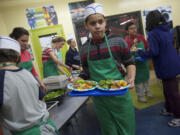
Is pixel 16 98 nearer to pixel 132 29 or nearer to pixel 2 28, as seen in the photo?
pixel 132 29

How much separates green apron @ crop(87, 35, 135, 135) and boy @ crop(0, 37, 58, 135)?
1.77 feet

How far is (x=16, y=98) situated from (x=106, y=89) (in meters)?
0.66

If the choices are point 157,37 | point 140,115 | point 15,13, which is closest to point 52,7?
point 15,13

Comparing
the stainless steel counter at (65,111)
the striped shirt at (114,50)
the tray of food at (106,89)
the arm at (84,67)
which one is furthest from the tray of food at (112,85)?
the stainless steel counter at (65,111)

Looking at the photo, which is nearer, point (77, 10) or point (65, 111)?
point (65, 111)

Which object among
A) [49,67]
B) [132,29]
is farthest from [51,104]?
[132,29]

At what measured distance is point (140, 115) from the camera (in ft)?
8.26

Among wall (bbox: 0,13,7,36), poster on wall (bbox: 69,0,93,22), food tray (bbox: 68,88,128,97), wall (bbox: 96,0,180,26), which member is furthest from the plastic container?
wall (bbox: 96,0,180,26)

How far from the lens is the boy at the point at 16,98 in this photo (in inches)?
34.7

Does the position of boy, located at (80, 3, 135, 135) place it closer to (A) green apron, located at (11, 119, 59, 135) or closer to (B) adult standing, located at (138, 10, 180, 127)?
(A) green apron, located at (11, 119, 59, 135)

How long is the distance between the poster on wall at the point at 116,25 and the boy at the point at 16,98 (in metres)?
3.92

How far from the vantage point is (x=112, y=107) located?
1.31 meters

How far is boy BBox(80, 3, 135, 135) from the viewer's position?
130cm

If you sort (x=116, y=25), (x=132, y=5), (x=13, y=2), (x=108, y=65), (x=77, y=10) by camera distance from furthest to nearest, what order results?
(x=132, y=5)
(x=116, y=25)
(x=77, y=10)
(x=13, y=2)
(x=108, y=65)
